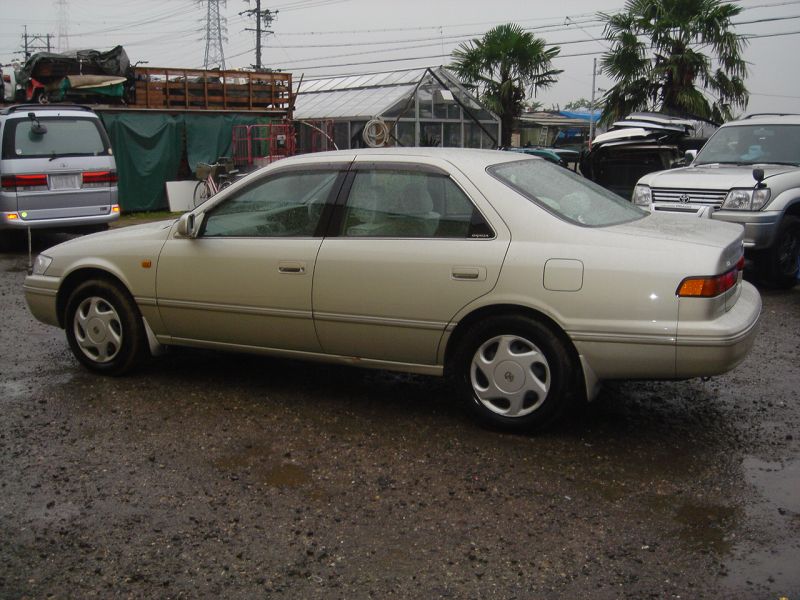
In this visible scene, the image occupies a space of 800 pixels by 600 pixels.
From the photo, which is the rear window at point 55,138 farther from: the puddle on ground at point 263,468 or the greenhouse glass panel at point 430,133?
the greenhouse glass panel at point 430,133

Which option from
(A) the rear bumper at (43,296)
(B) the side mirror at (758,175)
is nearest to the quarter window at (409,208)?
(A) the rear bumper at (43,296)

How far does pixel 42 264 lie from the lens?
616 cm

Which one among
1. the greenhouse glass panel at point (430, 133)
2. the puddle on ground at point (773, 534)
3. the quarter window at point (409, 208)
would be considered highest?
the greenhouse glass panel at point (430, 133)

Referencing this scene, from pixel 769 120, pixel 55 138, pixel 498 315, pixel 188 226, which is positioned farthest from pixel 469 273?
pixel 55 138

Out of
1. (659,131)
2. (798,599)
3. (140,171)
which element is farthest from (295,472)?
(140,171)

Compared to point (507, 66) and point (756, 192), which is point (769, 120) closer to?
point (756, 192)

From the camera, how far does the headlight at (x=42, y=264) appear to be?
6109 mm

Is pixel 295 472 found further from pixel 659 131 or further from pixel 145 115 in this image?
pixel 145 115

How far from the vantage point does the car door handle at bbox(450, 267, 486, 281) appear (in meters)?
4.64

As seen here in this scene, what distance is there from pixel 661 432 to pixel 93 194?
1011cm

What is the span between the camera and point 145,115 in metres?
19.3

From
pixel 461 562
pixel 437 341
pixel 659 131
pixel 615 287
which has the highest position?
pixel 659 131

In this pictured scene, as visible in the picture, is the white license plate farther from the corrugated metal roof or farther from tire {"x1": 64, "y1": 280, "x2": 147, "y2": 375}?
the corrugated metal roof

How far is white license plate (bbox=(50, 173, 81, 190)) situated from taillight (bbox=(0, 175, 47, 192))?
0.13 metres
